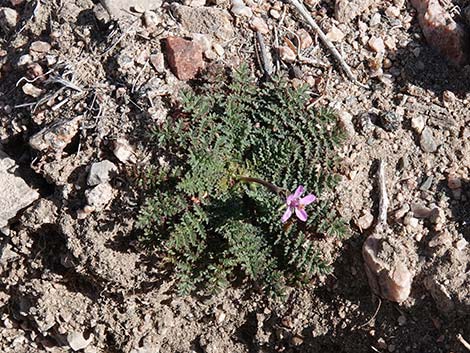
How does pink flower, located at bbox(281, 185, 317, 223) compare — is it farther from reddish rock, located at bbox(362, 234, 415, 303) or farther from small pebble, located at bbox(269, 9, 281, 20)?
small pebble, located at bbox(269, 9, 281, 20)

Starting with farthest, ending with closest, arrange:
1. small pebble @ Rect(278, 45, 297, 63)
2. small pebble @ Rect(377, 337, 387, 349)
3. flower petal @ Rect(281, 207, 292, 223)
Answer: small pebble @ Rect(278, 45, 297, 63)
small pebble @ Rect(377, 337, 387, 349)
flower petal @ Rect(281, 207, 292, 223)

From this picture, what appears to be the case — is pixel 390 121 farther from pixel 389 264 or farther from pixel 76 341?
pixel 76 341

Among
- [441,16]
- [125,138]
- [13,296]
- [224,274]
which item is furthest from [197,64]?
[13,296]

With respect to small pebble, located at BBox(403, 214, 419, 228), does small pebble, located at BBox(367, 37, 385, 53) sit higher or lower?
higher

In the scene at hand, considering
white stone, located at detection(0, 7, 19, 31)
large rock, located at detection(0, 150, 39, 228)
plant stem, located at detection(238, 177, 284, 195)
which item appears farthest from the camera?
white stone, located at detection(0, 7, 19, 31)

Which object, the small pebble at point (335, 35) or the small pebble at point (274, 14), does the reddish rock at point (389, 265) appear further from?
the small pebble at point (274, 14)

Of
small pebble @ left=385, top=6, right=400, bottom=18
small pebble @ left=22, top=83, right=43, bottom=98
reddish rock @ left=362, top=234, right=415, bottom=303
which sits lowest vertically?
reddish rock @ left=362, top=234, right=415, bottom=303

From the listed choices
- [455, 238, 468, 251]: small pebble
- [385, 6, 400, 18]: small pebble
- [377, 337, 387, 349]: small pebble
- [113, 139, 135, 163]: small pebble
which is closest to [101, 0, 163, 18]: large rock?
[113, 139, 135, 163]: small pebble
